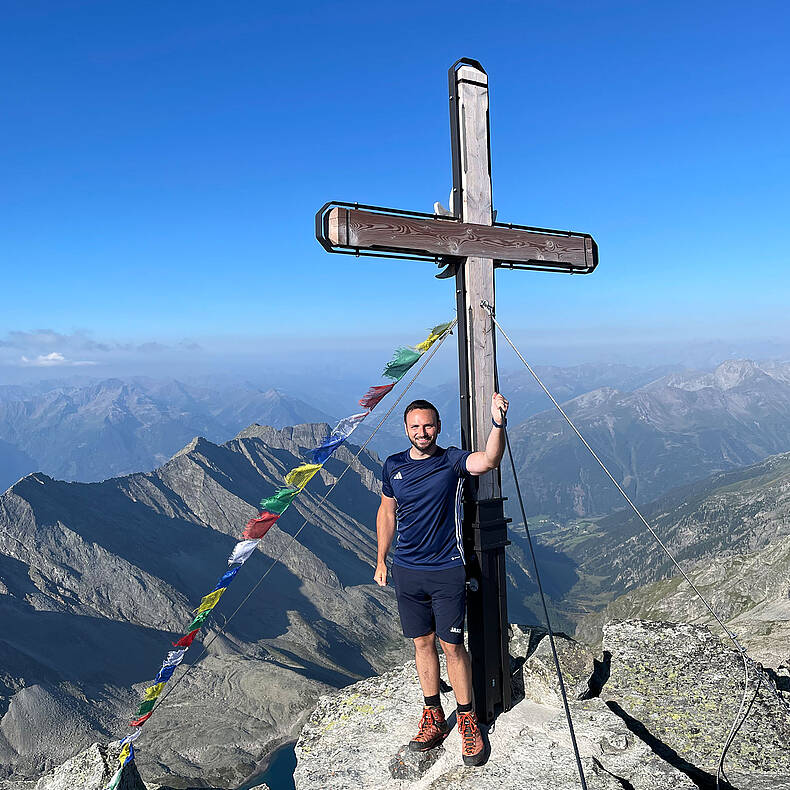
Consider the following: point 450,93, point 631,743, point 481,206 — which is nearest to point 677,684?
point 631,743

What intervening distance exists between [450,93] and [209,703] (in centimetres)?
11635

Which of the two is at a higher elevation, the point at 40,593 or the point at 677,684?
the point at 677,684

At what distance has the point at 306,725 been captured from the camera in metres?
8.77

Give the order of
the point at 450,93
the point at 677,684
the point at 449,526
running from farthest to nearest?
the point at 677,684 < the point at 450,93 < the point at 449,526

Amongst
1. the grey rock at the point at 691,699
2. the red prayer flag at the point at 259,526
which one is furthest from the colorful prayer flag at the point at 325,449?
the grey rock at the point at 691,699

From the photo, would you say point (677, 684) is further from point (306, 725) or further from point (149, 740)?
point (149, 740)

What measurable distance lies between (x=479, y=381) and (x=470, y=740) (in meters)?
4.22

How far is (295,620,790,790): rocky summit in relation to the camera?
6.78 meters

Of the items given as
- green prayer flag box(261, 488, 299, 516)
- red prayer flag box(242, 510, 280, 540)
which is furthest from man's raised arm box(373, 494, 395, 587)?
red prayer flag box(242, 510, 280, 540)

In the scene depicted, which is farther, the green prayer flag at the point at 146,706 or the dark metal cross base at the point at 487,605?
the green prayer flag at the point at 146,706

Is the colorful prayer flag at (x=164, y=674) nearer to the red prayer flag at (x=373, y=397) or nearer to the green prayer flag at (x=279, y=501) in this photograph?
the green prayer flag at (x=279, y=501)

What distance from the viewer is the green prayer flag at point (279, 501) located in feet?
25.4

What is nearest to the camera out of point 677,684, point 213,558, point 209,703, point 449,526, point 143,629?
point 449,526

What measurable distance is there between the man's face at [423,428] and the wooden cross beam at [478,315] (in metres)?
0.86
